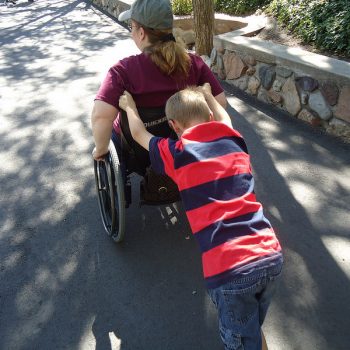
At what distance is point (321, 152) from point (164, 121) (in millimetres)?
1867

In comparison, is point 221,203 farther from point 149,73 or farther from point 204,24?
point 204,24

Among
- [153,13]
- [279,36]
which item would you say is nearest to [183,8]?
[279,36]

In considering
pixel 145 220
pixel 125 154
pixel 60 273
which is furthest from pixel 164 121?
pixel 60 273

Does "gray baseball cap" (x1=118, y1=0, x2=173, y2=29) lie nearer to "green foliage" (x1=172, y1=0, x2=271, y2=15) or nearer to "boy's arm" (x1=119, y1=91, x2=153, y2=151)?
"boy's arm" (x1=119, y1=91, x2=153, y2=151)

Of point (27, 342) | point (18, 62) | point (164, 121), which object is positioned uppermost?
point (164, 121)

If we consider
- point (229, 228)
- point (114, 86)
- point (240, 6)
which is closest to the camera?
point (229, 228)

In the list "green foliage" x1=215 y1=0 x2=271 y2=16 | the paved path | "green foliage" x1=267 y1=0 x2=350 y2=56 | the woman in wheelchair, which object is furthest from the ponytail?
"green foliage" x1=215 y1=0 x2=271 y2=16

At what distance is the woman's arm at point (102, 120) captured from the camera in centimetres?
210

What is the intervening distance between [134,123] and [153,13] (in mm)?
596

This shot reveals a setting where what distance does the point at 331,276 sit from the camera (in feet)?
7.60

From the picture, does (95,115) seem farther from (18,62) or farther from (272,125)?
(18,62)

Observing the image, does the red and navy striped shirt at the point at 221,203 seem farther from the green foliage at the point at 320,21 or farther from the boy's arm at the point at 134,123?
the green foliage at the point at 320,21

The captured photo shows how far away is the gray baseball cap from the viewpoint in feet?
6.68

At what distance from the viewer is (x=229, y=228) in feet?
4.76
